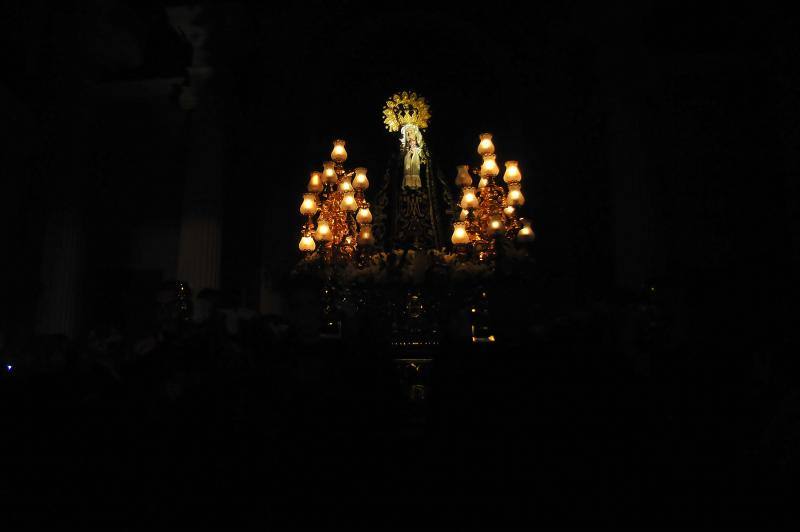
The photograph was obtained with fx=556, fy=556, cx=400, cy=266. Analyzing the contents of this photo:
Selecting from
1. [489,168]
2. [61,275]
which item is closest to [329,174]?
[489,168]

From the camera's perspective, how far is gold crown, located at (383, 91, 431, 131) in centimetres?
547

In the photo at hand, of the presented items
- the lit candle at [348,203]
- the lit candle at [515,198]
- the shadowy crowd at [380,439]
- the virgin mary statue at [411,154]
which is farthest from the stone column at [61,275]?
the lit candle at [515,198]

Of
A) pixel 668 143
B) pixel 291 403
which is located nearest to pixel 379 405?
pixel 291 403

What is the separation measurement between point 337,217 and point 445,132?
6.98ft

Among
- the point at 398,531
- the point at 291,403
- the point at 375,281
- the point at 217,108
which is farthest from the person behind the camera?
the point at 217,108

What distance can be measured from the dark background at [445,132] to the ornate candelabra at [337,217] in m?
1.03

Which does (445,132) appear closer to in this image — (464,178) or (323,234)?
(464,178)

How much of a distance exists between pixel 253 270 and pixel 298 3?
10.2 feet

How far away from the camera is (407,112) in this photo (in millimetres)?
5477

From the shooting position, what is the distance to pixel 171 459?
2465 millimetres

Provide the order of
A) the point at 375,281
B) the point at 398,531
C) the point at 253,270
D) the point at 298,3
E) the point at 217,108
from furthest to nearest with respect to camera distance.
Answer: the point at 298,3 → the point at 253,270 → the point at 217,108 → the point at 375,281 → the point at 398,531

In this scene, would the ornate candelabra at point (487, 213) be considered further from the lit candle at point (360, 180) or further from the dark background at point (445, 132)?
the dark background at point (445, 132)

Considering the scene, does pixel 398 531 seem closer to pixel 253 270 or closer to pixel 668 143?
pixel 253 270

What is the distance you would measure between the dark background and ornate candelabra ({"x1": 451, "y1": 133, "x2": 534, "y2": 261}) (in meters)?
1.07
